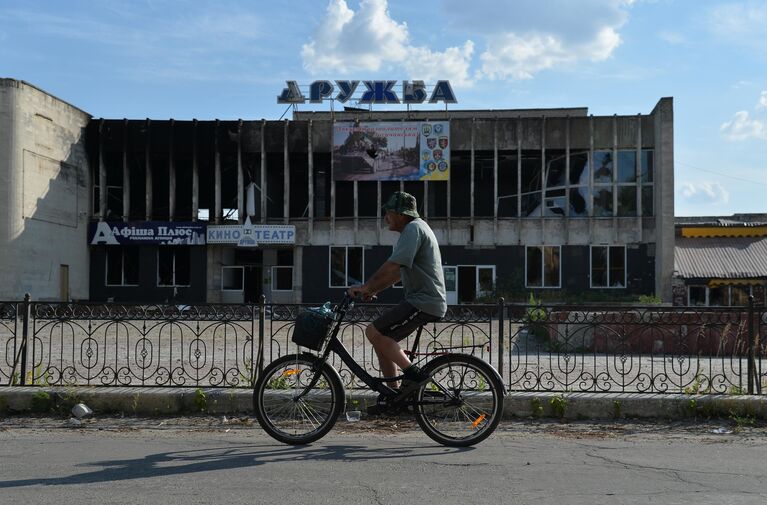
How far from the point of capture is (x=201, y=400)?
7.78 metres

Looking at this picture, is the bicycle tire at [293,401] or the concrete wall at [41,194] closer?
the bicycle tire at [293,401]

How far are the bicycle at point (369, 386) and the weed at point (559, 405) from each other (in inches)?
64.2

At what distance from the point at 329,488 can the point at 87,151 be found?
37.2m

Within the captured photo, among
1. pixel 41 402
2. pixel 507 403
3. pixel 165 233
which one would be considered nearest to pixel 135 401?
pixel 41 402

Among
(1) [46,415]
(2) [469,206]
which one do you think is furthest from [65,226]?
(1) [46,415]

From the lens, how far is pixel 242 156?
124ft

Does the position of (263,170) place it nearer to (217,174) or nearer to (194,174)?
(217,174)

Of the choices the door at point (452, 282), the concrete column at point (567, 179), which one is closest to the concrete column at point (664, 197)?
the concrete column at point (567, 179)

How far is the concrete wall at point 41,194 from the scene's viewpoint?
32594mm

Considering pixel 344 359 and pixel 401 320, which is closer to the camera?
pixel 401 320

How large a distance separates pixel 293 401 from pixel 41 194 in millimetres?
32670

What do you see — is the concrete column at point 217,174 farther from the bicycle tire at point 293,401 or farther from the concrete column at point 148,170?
the bicycle tire at point 293,401

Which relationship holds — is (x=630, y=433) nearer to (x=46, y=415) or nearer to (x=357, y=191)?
(x=46, y=415)

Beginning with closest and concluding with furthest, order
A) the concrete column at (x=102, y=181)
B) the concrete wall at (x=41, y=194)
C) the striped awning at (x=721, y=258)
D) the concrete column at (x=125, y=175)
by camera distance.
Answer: the striped awning at (x=721, y=258) < the concrete wall at (x=41, y=194) < the concrete column at (x=125, y=175) < the concrete column at (x=102, y=181)
